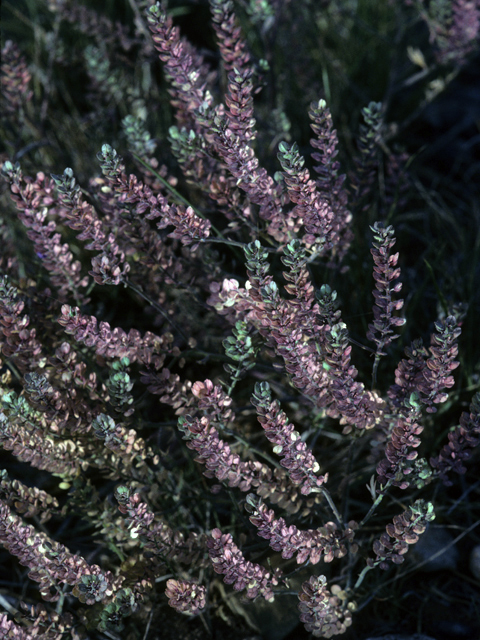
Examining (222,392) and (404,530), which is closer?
A: (404,530)

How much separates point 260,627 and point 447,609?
1.95 feet

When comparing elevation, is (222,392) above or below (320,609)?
above

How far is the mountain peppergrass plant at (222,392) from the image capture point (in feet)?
4.82

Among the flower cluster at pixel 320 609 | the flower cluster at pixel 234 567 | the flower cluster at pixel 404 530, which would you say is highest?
the flower cluster at pixel 404 530

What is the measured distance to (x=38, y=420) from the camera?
5.20ft

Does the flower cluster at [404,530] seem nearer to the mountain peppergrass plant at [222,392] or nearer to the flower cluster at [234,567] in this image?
the mountain peppergrass plant at [222,392]

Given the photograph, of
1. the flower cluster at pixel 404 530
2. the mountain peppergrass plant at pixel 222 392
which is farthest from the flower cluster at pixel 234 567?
the flower cluster at pixel 404 530

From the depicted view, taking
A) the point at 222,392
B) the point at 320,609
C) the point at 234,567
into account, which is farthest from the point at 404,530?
the point at 222,392

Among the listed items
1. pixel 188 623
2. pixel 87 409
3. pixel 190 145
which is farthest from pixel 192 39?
pixel 188 623

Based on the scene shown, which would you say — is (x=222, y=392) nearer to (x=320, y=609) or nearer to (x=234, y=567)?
(x=234, y=567)

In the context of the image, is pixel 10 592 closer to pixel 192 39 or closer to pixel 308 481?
pixel 308 481

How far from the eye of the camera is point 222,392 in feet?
5.14

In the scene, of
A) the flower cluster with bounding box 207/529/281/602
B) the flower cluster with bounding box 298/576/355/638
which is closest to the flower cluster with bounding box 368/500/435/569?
the flower cluster with bounding box 298/576/355/638

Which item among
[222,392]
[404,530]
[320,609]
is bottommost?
[320,609]
